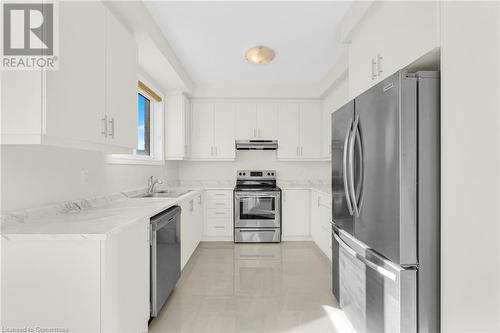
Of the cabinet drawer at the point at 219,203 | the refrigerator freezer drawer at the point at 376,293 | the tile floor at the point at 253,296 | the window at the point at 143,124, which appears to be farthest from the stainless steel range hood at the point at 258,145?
the refrigerator freezer drawer at the point at 376,293

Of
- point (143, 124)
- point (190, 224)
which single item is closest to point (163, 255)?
point (190, 224)

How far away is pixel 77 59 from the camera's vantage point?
1472mm

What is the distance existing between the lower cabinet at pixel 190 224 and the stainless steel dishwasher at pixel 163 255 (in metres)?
0.40

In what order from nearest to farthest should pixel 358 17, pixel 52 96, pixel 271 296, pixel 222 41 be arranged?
1. pixel 52 96
2. pixel 358 17
3. pixel 271 296
4. pixel 222 41

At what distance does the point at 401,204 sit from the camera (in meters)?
1.37

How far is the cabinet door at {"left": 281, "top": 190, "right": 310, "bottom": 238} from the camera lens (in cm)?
448

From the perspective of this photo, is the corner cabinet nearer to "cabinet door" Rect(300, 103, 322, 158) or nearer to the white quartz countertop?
"cabinet door" Rect(300, 103, 322, 158)

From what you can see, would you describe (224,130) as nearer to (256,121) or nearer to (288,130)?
(256,121)

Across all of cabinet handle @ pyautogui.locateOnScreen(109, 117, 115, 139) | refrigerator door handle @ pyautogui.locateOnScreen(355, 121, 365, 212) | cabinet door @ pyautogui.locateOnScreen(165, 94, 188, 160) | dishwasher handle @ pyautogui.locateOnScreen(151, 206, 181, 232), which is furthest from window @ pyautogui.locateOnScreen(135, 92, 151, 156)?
refrigerator door handle @ pyautogui.locateOnScreen(355, 121, 365, 212)

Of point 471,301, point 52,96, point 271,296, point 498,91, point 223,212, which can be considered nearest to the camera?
point 498,91

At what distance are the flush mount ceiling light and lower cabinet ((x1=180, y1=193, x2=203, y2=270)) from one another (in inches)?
71.5

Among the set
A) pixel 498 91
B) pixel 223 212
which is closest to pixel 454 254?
pixel 498 91

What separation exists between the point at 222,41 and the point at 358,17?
4.59 feet

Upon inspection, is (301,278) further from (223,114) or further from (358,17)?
(223,114)
